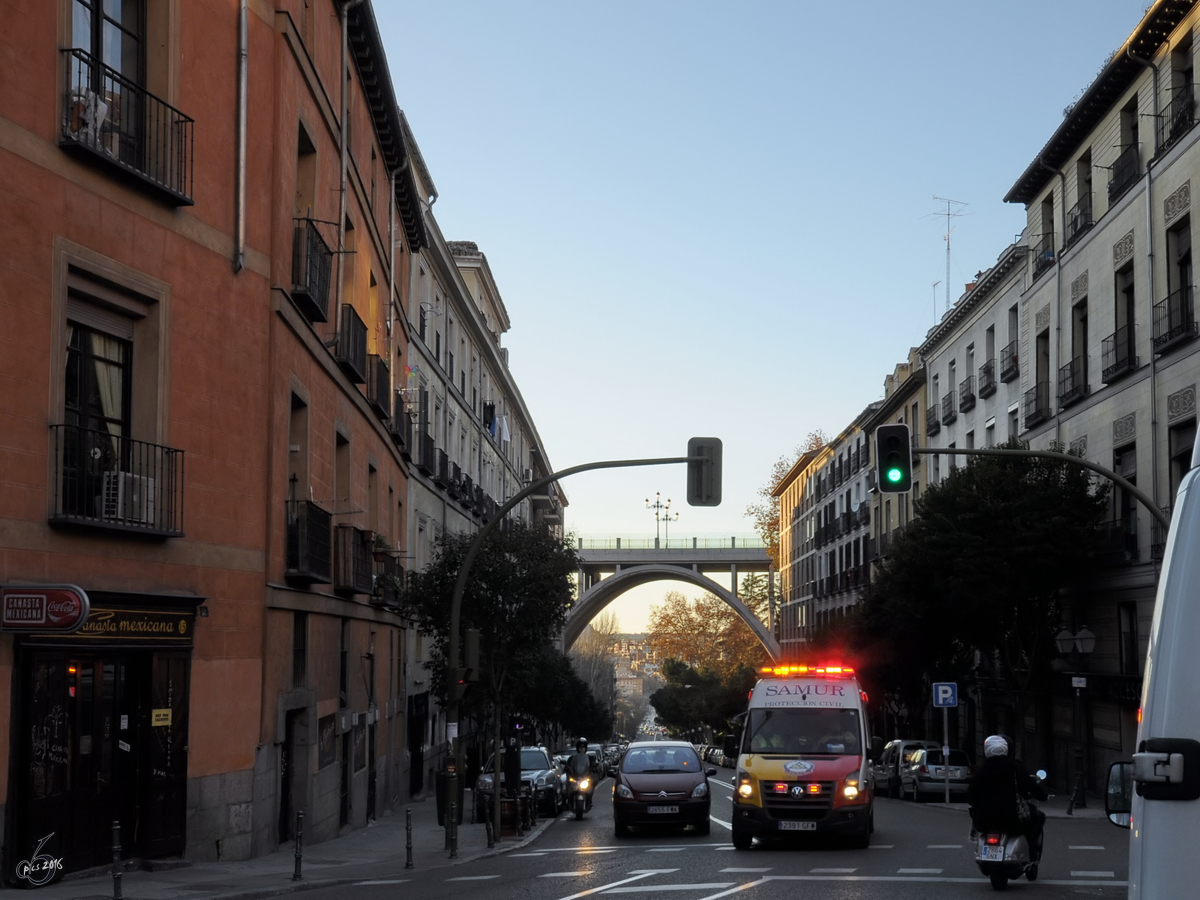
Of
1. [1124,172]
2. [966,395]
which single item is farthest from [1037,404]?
[1124,172]

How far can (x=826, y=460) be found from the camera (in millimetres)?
84375

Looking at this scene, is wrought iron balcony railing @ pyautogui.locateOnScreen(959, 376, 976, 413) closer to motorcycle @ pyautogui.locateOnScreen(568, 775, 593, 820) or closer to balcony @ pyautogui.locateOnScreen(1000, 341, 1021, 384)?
balcony @ pyautogui.locateOnScreen(1000, 341, 1021, 384)

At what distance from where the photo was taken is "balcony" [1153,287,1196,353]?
2897cm

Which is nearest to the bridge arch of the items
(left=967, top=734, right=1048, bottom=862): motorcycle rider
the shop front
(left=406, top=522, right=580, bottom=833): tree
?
(left=406, top=522, right=580, bottom=833): tree

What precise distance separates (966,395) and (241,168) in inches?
1359

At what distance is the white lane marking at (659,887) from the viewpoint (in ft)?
47.1

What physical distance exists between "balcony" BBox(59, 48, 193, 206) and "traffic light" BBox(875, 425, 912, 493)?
9.81m

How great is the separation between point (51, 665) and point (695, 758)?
12534 millimetres

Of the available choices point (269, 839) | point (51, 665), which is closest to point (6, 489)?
point (51, 665)

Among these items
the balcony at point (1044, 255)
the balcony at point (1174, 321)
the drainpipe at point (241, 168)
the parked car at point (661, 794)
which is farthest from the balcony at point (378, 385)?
the balcony at point (1044, 255)

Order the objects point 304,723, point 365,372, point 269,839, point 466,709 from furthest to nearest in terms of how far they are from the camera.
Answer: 1. point 466,709
2. point 365,372
3. point 304,723
4. point 269,839

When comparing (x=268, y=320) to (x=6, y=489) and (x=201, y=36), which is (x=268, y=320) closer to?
(x=201, y=36)

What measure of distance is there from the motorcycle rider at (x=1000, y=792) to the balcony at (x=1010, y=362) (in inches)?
1180

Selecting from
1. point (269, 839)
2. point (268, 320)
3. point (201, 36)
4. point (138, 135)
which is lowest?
point (269, 839)
